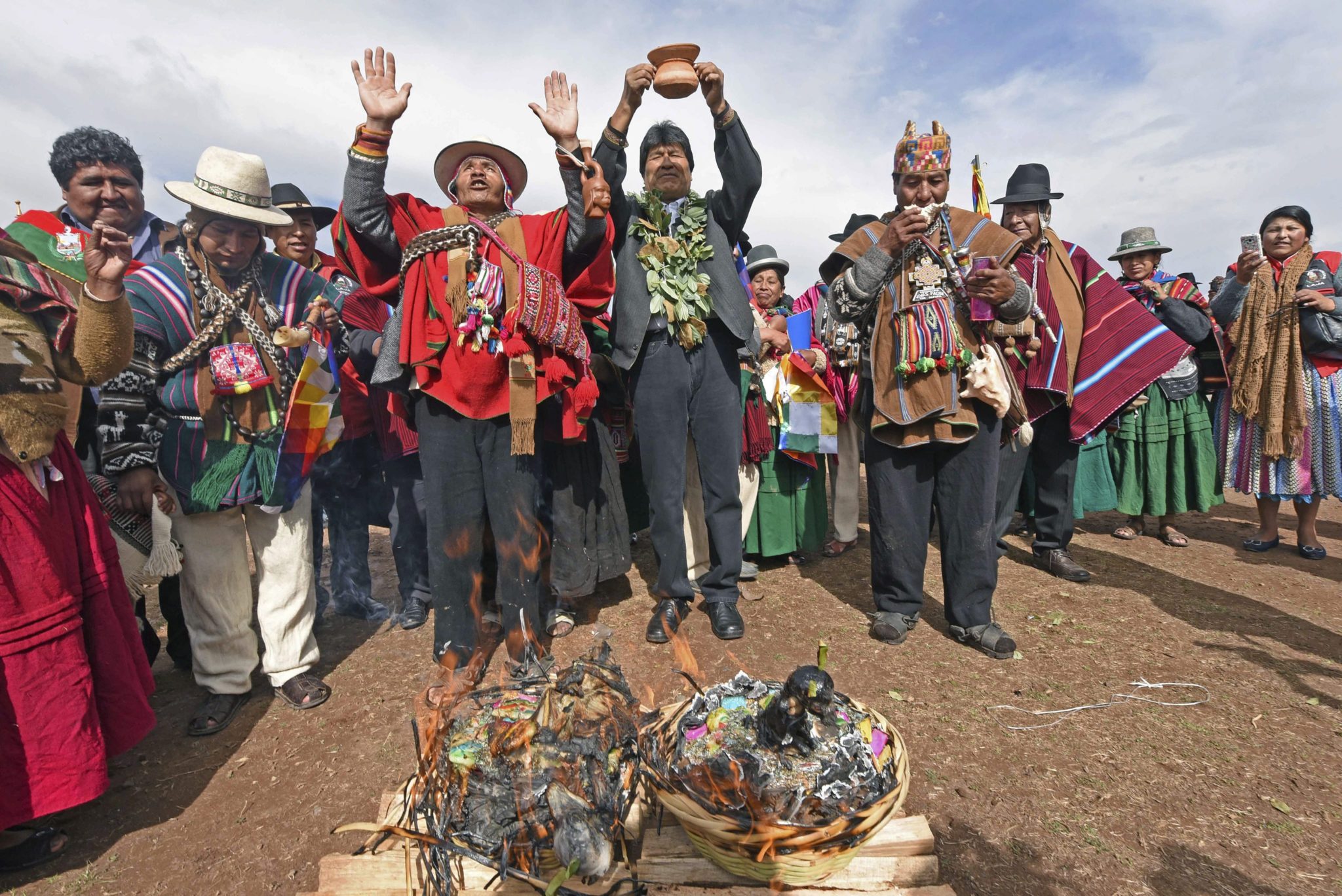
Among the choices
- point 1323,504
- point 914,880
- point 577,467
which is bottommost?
point 1323,504

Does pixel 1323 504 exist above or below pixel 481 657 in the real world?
below

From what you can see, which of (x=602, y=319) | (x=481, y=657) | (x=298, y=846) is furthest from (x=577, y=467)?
(x=298, y=846)

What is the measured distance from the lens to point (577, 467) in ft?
13.1

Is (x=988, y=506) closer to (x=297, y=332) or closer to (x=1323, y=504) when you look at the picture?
(x=297, y=332)

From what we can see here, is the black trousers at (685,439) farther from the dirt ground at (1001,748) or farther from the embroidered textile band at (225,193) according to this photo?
the embroidered textile band at (225,193)

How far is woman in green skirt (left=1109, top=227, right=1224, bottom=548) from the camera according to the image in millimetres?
5598

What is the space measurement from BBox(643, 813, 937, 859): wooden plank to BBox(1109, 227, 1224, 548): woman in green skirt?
5.03m

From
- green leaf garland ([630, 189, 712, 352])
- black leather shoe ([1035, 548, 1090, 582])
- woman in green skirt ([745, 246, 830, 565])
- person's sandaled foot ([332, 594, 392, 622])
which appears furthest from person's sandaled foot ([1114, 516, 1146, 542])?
person's sandaled foot ([332, 594, 392, 622])

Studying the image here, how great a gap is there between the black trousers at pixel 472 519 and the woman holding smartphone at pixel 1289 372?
585 centimetres

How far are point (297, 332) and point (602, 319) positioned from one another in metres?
1.72

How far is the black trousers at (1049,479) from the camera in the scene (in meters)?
4.71

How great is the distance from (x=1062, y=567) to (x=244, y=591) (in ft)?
17.0

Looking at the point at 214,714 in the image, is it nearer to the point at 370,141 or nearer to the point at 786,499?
the point at 370,141

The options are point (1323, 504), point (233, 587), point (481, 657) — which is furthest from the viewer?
point (1323, 504)
